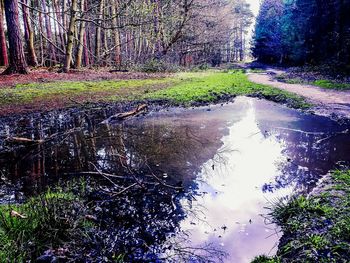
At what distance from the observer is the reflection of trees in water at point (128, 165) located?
9.69 ft

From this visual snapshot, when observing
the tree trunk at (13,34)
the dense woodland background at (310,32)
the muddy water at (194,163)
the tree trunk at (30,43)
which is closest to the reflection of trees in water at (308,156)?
the muddy water at (194,163)

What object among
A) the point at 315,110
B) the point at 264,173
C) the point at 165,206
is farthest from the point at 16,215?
the point at 315,110

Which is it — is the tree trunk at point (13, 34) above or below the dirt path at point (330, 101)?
above

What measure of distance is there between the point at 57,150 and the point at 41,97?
478 centimetres

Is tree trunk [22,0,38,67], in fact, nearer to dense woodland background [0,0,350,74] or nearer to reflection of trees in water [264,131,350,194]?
dense woodland background [0,0,350,74]

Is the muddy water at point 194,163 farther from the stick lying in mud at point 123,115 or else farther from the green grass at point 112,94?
the green grass at point 112,94

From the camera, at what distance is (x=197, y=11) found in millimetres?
26672

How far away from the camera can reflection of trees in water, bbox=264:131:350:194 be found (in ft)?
14.7

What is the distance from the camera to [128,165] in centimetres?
486

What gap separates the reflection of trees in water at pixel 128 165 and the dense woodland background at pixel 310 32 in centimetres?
1674

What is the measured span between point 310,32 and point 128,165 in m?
29.1

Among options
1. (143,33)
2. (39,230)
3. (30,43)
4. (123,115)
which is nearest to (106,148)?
(123,115)

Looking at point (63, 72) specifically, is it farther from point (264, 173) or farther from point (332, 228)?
point (332, 228)

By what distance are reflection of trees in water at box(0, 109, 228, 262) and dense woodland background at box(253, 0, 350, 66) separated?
16.7 metres
